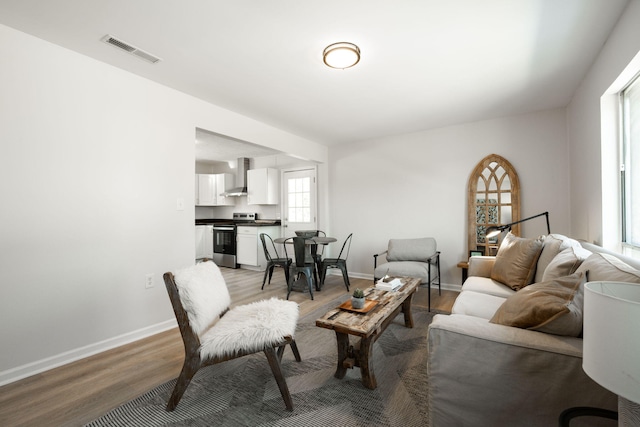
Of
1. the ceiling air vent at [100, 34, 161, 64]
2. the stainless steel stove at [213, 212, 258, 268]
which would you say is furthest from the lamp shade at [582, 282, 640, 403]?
the stainless steel stove at [213, 212, 258, 268]

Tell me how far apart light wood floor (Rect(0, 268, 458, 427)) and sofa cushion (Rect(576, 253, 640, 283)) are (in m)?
2.56

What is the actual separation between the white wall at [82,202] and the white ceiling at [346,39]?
0.91 ft

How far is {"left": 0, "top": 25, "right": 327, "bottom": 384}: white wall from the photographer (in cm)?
205

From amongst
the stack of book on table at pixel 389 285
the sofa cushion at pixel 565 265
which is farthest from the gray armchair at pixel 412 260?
the sofa cushion at pixel 565 265

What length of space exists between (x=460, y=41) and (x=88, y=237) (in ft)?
10.9

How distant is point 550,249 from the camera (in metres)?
2.31

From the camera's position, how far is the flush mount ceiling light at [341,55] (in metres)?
2.20

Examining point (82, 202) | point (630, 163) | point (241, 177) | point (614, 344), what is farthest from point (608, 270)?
point (241, 177)

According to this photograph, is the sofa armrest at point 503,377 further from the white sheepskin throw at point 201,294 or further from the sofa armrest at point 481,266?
the sofa armrest at point 481,266

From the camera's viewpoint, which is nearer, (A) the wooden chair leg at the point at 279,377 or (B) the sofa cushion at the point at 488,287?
(A) the wooden chair leg at the point at 279,377

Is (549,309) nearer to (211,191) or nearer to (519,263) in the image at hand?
(519,263)

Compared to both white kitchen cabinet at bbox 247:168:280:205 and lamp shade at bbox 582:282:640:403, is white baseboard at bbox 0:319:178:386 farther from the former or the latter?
white kitchen cabinet at bbox 247:168:280:205

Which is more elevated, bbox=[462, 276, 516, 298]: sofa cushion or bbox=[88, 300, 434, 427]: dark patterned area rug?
bbox=[462, 276, 516, 298]: sofa cushion

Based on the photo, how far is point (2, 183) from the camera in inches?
78.6
